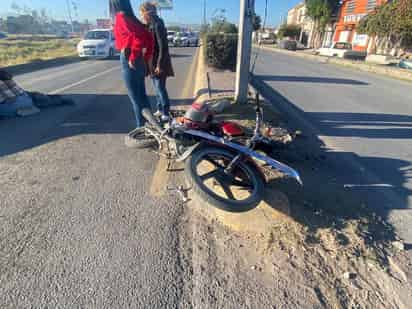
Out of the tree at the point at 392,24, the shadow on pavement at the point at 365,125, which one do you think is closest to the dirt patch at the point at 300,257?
the shadow on pavement at the point at 365,125

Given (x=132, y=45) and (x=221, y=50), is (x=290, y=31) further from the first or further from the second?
(x=132, y=45)

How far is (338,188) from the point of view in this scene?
9.91 feet

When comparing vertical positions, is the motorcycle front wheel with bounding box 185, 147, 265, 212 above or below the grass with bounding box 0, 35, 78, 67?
above

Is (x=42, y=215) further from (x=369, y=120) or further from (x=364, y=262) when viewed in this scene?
(x=369, y=120)

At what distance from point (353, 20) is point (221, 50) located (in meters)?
30.8

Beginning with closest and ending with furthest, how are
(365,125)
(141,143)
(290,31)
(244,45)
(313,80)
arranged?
(141,143) → (365,125) → (244,45) → (313,80) → (290,31)

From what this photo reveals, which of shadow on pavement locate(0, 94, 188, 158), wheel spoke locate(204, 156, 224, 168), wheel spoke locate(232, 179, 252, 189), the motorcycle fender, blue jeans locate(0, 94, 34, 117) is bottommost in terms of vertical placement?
shadow on pavement locate(0, 94, 188, 158)

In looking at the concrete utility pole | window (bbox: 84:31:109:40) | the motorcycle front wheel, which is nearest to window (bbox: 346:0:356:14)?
window (bbox: 84:31:109:40)

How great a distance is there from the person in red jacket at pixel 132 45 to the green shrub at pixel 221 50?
856 cm

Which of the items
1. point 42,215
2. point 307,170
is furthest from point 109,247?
point 307,170

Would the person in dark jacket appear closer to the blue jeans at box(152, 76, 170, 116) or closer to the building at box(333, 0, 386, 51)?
the blue jeans at box(152, 76, 170, 116)

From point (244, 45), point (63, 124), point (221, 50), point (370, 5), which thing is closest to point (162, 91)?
point (63, 124)

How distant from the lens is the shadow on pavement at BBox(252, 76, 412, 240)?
8.14ft

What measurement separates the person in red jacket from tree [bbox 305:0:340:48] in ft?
141
